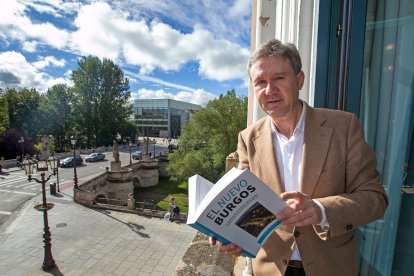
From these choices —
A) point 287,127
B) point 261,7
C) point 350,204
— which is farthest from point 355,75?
point 261,7

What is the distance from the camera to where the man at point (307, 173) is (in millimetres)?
1519

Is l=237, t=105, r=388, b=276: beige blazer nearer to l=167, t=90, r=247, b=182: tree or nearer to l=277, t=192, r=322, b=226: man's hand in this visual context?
l=277, t=192, r=322, b=226: man's hand

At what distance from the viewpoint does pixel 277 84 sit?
1.80 m

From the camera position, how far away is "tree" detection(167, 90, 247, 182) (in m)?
23.7

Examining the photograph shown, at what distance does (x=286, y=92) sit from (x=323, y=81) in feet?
3.30

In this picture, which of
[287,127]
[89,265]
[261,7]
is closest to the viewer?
[287,127]

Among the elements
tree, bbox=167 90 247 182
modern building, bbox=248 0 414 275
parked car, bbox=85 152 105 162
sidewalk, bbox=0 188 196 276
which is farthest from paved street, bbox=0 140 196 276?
parked car, bbox=85 152 105 162

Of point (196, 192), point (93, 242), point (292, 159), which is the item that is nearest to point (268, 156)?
point (292, 159)

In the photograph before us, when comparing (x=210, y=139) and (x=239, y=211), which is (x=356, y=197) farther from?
(x=210, y=139)

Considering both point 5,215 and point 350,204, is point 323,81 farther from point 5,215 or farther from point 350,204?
point 5,215

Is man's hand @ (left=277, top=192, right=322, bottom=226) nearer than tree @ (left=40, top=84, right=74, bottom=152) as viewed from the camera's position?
Yes

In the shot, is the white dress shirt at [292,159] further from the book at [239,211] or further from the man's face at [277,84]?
the book at [239,211]

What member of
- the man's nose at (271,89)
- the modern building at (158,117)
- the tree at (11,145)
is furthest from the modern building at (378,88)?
the modern building at (158,117)

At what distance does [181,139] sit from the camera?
26.6 metres
